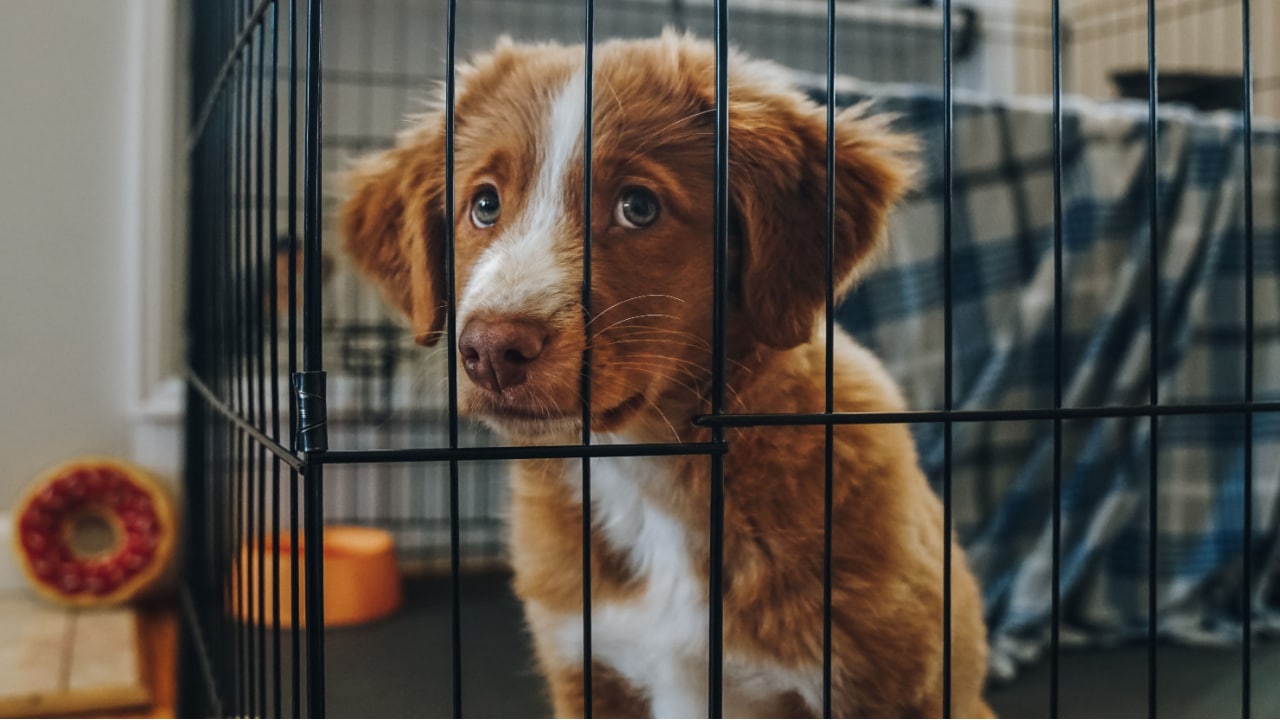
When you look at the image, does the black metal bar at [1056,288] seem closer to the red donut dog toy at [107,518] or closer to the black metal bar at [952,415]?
the black metal bar at [952,415]

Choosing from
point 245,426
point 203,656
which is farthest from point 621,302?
point 203,656

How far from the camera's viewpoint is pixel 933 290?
2.10 metres

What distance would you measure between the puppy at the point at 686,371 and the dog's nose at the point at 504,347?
30mm

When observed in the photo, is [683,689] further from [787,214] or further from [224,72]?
[224,72]

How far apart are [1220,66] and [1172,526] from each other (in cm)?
168

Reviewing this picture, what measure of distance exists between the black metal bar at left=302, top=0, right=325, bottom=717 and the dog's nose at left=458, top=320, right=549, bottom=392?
160 millimetres

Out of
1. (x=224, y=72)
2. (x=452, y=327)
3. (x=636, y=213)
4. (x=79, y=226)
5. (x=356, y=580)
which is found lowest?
(x=356, y=580)

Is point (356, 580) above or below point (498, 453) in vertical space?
below

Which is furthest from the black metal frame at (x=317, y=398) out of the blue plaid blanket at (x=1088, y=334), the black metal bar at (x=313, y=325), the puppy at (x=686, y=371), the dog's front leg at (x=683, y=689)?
the blue plaid blanket at (x=1088, y=334)

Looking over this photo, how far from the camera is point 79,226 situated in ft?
7.79

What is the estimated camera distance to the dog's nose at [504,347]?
834 millimetres

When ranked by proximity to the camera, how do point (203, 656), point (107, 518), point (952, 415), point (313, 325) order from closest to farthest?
1. point (313, 325)
2. point (952, 415)
3. point (203, 656)
4. point (107, 518)

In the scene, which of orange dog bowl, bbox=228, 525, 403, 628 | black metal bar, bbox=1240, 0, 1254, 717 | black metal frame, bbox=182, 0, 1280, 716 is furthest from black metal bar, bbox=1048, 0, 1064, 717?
orange dog bowl, bbox=228, 525, 403, 628

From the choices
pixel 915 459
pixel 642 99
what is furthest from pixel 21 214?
pixel 915 459
